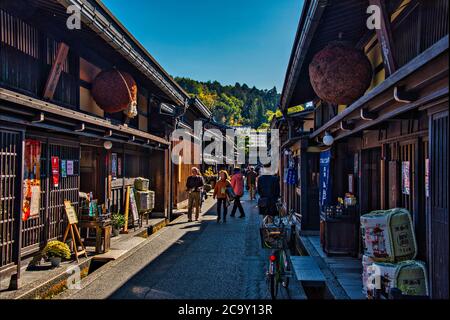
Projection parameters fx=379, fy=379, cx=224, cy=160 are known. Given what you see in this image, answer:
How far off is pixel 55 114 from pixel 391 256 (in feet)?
19.2

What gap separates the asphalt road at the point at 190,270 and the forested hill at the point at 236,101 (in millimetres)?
101504

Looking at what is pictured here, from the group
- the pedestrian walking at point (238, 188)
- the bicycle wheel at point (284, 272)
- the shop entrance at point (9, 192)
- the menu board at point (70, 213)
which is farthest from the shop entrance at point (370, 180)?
the pedestrian walking at point (238, 188)

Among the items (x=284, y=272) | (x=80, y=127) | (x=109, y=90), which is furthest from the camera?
(x=109, y=90)

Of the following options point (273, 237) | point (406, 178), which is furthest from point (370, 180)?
point (273, 237)

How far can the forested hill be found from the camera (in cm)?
11850

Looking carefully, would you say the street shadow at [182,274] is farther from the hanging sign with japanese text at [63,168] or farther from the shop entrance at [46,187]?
the hanging sign with japanese text at [63,168]

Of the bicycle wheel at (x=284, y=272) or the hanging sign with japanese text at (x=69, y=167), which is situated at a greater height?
the hanging sign with japanese text at (x=69, y=167)

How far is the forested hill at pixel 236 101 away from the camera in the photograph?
389 feet

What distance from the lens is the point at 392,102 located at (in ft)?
16.4

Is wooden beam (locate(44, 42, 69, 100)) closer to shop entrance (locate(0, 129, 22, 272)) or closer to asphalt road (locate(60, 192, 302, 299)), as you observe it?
shop entrance (locate(0, 129, 22, 272))

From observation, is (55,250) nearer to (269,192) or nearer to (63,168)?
(63,168)

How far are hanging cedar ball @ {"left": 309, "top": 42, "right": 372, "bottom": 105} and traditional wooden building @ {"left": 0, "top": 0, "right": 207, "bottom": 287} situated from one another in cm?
416

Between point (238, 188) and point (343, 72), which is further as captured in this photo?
point (238, 188)

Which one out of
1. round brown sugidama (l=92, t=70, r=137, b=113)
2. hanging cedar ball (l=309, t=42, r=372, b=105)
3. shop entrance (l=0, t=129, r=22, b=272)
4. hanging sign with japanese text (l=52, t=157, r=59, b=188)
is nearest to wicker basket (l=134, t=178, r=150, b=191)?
round brown sugidama (l=92, t=70, r=137, b=113)
